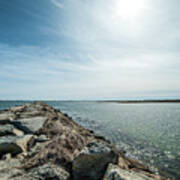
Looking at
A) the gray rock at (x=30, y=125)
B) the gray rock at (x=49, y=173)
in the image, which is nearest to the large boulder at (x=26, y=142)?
the gray rock at (x=30, y=125)

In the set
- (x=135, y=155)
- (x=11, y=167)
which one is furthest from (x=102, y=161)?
(x=135, y=155)

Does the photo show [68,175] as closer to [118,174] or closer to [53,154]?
[53,154]

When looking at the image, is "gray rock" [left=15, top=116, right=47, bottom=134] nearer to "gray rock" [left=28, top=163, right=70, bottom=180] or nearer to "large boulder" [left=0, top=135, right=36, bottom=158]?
"large boulder" [left=0, top=135, right=36, bottom=158]

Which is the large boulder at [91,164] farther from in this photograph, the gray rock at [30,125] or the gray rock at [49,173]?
the gray rock at [30,125]

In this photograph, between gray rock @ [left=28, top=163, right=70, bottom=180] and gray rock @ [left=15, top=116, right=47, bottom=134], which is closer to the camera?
gray rock @ [left=28, top=163, right=70, bottom=180]

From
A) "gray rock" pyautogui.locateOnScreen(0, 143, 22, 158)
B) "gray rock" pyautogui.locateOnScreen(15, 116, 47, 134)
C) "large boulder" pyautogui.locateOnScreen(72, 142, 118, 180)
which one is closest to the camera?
"large boulder" pyautogui.locateOnScreen(72, 142, 118, 180)

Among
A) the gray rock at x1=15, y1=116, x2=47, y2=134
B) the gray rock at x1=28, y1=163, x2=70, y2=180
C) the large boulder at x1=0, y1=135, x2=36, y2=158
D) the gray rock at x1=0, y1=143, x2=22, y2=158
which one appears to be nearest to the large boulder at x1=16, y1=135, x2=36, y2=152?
the large boulder at x1=0, y1=135, x2=36, y2=158

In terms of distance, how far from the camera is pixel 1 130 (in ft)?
26.2

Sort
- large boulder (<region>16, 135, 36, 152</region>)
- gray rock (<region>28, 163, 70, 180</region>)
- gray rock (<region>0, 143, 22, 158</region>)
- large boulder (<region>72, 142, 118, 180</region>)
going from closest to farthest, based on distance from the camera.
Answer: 1. gray rock (<region>28, 163, 70, 180</region>)
2. large boulder (<region>72, 142, 118, 180</region>)
3. gray rock (<region>0, 143, 22, 158</region>)
4. large boulder (<region>16, 135, 36, 152</region>)

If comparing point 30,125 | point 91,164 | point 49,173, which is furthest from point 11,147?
point 30,125

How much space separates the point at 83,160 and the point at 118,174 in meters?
1.24

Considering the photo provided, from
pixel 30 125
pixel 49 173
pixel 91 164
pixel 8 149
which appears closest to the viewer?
pixel 49 173

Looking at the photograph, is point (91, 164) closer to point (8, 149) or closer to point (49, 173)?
point (49, 173)

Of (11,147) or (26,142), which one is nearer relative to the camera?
(11,147)
